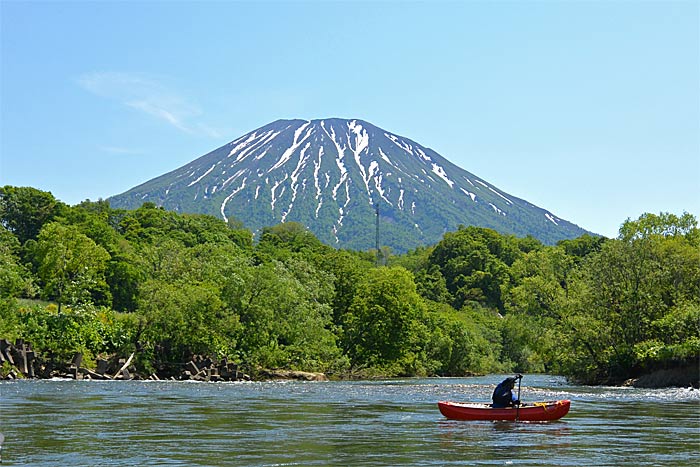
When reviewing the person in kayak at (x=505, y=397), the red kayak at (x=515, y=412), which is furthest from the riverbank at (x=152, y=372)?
the person in kayak at (x=505, y=397)

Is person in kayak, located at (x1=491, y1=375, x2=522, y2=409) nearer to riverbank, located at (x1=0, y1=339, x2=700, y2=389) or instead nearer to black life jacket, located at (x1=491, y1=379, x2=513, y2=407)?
black life jacket, located at (x1=491, y1=379, x2=513, y2=407)

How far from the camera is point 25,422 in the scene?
80.5 feet

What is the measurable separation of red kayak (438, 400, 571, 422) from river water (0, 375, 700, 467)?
27 centimetres

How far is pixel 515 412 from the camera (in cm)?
2794

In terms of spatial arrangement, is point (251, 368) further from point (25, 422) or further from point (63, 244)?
point (25, 422)

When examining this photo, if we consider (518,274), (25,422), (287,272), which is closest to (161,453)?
(25,422)

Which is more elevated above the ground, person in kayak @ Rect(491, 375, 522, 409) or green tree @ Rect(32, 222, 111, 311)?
green tree @ Rect(32, 222, 111, 311)

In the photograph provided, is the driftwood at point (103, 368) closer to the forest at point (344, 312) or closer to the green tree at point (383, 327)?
the forest at point (344, 312)

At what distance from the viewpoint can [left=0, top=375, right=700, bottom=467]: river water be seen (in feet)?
61.3

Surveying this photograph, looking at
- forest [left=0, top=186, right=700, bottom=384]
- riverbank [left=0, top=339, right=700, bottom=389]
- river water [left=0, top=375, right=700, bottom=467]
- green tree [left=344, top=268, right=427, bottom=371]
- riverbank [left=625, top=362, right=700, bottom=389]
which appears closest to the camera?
river water [left=0, top=375, right=700, bottom=467]

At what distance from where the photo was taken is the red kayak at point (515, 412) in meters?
27.9

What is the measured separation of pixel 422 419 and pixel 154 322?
33.0 m

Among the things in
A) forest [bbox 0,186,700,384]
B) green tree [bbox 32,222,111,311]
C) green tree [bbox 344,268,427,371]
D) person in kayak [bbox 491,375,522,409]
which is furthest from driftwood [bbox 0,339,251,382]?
person in kayak [bbox 491,375,522,409]

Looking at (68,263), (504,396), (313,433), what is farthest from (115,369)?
(313,433)
